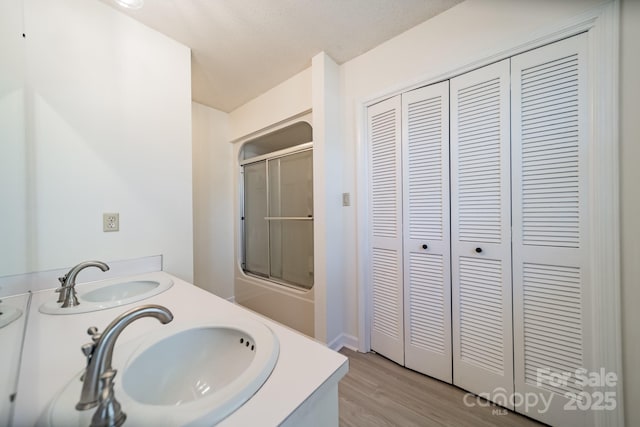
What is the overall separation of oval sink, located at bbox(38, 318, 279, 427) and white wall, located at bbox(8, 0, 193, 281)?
0.97m

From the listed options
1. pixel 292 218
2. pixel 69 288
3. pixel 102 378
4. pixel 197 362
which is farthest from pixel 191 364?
pixel 292 218

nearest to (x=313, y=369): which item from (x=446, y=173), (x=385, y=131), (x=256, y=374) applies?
(x=256, y=374)

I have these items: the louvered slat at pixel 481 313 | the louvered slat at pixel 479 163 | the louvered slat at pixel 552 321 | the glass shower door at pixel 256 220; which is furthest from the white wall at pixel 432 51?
the glass shower door at pixel 256 220

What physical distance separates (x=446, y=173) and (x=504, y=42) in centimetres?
74

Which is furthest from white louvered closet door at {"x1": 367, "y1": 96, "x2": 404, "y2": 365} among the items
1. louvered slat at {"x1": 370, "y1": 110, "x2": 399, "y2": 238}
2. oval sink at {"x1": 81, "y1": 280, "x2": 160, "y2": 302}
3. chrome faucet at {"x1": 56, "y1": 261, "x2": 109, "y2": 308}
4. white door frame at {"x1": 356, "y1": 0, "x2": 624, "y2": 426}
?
chrome faucet at {"x1": 56, "y1": 261, "x2": 109, "y2": 308}

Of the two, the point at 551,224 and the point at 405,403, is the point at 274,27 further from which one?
the point at 405,403

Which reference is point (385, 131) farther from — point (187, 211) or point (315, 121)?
point (187, 211)

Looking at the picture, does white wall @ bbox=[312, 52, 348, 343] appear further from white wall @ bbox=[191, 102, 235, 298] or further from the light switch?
white wall @ bbox=[191, 102, 235, 298]

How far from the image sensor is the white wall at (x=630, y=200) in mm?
936

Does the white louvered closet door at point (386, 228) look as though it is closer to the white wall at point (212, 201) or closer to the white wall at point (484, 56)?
the white wall at point (484, 56)

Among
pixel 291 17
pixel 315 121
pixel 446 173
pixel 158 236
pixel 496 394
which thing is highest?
pixel 291 17

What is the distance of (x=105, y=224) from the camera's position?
1.28m

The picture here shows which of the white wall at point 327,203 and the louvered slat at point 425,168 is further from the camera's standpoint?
the white wall at point 327,203

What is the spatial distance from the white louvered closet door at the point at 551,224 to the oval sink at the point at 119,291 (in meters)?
2.03
